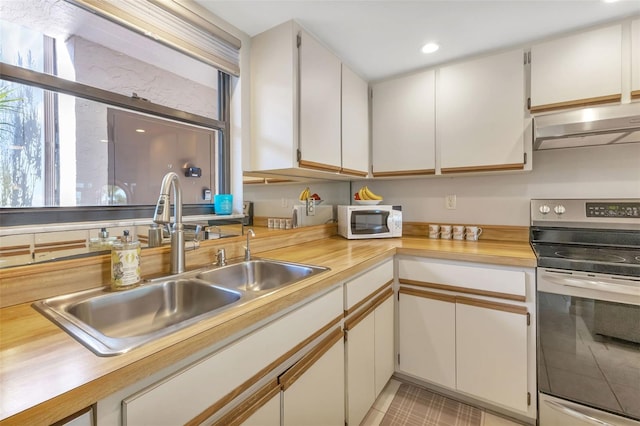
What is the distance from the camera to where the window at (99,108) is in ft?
3.55

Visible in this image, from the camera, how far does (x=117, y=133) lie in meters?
1.47

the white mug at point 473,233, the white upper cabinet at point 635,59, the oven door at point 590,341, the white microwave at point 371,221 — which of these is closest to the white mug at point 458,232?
the white mug at point 473,233

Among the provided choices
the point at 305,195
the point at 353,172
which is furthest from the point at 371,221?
the point at 305,195

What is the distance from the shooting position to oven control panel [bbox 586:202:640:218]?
1.67m

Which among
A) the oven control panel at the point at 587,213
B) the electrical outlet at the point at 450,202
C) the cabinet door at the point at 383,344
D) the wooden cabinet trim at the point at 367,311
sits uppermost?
the electrical outlet at the point at 450,202

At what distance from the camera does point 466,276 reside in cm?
160

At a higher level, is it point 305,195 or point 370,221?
point 305,195

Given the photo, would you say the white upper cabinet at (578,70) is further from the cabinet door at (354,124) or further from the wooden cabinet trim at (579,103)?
the cabinet door at (354,124)

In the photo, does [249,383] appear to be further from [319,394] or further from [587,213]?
[587,213]

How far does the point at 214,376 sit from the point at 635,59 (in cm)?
245

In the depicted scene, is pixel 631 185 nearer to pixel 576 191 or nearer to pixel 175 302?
pixel 576 191

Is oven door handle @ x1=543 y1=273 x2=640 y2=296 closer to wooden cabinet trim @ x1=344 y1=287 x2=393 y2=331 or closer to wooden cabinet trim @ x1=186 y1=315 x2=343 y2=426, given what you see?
wooden cabinet trim @ x1=344 y1=287 x2=393 y2=331

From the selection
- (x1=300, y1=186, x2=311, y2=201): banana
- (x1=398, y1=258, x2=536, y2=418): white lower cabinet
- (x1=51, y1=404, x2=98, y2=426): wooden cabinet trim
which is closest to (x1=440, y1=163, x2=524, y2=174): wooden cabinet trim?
(x1=398, y1=258, x2=536, y2=418): white lower cabinet

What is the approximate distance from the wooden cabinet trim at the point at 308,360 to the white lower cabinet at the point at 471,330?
740 mm
